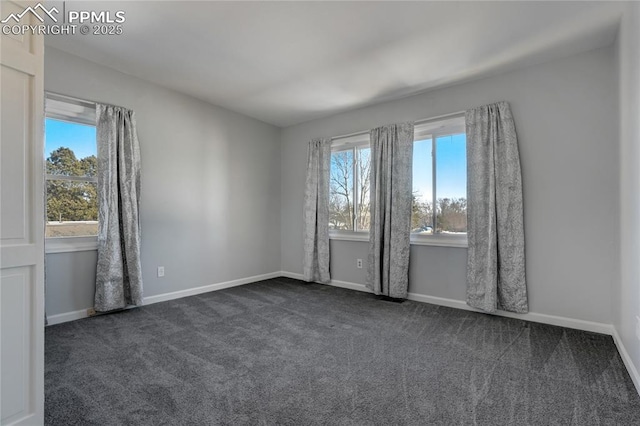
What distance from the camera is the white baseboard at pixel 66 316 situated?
284 centimetres

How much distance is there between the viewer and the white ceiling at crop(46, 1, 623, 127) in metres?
2.23

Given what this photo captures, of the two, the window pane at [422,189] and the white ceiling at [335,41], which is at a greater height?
the white ceiling at [335,41]

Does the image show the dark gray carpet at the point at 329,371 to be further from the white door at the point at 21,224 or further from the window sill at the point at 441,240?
the window sill at the point at 441,240

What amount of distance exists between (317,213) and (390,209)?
1.24 m

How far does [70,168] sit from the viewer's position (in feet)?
10.00

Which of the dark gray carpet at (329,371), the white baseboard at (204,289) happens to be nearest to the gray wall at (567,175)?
the dark gray carpet at (329,371)

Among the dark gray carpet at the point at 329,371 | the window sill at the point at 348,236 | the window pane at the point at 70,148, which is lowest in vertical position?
the dark gray carpet at the point at 329,371

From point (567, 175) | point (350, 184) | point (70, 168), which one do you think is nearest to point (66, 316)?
point (70, 168)

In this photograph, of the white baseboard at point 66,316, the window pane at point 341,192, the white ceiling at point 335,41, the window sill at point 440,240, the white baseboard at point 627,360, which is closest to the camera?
the white baseboard at point 627,360

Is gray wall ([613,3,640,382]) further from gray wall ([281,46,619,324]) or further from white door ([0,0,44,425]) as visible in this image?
white door ([0,0,44,425])

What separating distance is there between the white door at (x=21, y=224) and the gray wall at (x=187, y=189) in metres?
1.89

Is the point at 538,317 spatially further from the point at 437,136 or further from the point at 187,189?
the point at 187,189

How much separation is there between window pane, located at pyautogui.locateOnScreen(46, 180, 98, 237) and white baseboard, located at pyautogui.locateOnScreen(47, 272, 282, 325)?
30.7 inches

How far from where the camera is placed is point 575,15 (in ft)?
7.48
